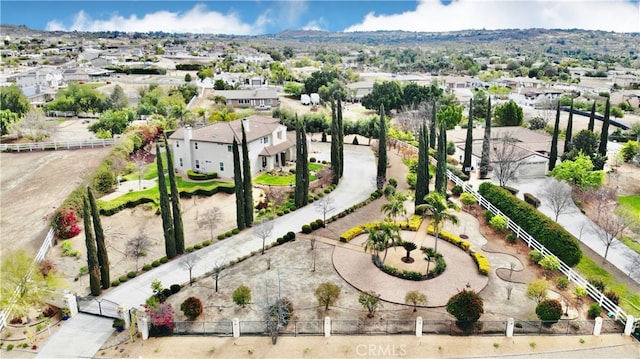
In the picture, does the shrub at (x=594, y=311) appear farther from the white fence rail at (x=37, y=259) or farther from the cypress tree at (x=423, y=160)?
the white fence rail at (x=37, y=259)

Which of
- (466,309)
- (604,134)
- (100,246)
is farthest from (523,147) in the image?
(100,246)

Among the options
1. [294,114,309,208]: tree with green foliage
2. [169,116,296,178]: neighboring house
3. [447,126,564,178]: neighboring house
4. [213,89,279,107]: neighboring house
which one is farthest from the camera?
[213,89,279,107]: neighboring house

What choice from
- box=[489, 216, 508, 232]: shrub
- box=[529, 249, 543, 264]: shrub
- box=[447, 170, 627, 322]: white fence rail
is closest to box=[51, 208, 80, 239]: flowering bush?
box=[489, 216, 508, 232]: shrub

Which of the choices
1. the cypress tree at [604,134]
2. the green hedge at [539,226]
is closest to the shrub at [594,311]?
the green hedge at [539,226]

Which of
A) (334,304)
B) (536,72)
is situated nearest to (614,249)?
(334,304)

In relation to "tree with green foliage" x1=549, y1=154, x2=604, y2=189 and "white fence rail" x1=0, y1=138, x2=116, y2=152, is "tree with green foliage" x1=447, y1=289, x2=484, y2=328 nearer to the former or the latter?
"tree with green foliage" x1=549, y1=154, x2=604, y2=189

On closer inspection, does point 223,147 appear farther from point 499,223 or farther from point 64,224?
point 499,223
